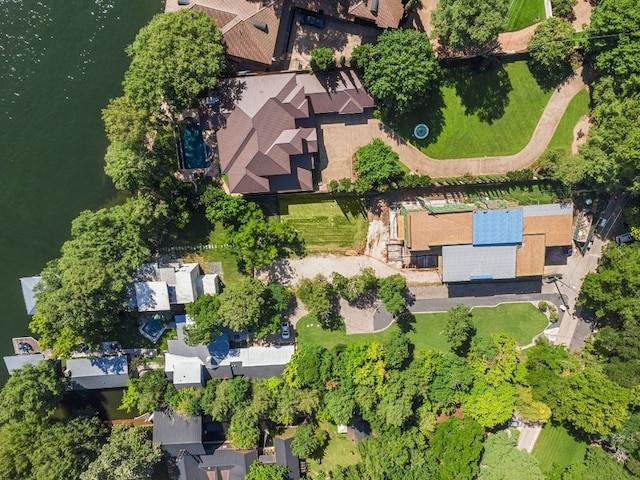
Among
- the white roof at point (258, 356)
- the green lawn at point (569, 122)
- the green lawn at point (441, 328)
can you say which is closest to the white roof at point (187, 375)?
the white roof at point (258, 356)

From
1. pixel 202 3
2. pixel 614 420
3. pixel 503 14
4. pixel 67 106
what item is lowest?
pixel 614 420

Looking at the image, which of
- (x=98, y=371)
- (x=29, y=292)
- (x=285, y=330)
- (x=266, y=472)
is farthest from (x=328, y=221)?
(x=29, y=292)

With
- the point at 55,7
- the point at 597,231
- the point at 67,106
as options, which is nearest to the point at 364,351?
the point at 597,231

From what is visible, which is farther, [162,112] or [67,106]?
[67,106]

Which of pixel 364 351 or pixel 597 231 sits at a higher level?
pixel 597 231

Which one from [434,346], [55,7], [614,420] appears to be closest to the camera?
[614,420]

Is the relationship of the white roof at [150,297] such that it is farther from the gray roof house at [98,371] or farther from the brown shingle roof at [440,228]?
the brown shingle roof at [440,228]

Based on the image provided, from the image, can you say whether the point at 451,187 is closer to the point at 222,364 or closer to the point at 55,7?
the point at 222,364

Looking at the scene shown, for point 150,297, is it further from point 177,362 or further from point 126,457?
point 126,457

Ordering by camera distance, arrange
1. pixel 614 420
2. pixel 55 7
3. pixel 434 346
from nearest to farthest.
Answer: pixel 614 420 < pixel 55 7 < pixel 434 346
